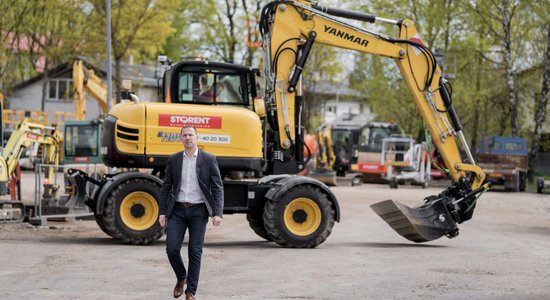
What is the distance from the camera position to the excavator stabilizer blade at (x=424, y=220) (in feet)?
63.6

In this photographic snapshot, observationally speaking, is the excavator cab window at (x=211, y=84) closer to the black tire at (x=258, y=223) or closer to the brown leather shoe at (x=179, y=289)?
the black tire at (x=258, y=223)

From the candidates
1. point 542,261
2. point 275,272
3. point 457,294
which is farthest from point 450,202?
point 457,294

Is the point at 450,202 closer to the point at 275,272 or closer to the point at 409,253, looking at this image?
the point at 409,253

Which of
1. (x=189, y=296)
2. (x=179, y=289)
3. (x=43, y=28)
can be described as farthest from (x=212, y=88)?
(x=43, y=28)

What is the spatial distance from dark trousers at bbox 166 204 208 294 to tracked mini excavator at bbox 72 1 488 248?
6714 millimetres

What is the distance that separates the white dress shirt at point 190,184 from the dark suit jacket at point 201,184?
35 mm

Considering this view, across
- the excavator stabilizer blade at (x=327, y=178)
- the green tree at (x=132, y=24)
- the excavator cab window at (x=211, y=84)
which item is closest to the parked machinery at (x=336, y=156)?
the excavator stabilizer blade at (x=327, y=178)

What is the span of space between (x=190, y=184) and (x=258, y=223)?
8113 mm

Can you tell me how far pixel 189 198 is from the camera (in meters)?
11.7

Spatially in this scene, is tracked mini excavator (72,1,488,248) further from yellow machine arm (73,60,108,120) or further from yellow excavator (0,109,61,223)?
yellow machine arm (73,60,108,120)

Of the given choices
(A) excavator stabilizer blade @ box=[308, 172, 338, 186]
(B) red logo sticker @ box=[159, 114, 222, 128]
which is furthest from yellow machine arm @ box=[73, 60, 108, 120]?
(B) red logo sticker @ box=[159, 114, 222, 128]

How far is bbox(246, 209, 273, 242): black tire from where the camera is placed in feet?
63.4

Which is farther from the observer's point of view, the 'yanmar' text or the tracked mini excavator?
the 'yanmar' text

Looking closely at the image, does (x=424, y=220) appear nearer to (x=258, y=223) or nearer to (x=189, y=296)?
(x=258, y=223)
